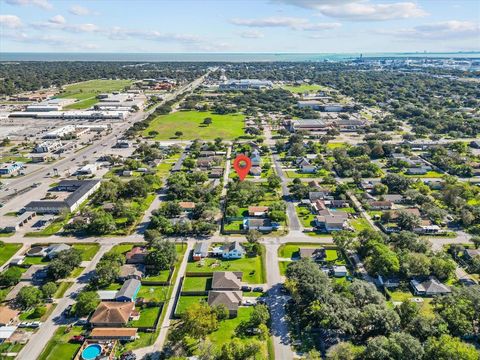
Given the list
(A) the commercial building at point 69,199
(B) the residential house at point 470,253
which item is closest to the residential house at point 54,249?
(A) the commercial building at point 69,199

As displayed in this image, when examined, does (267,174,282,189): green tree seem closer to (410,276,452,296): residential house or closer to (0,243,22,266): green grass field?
(410,276,452,296): residential house

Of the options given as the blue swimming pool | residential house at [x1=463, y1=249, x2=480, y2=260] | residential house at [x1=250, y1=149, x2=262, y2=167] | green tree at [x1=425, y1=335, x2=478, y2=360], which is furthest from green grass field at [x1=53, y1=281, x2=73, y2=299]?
residential house at [x1=463, y1=249, x2=480, y2=260]

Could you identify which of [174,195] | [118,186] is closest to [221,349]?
[174,195]

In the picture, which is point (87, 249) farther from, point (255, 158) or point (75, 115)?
point (75, 115)

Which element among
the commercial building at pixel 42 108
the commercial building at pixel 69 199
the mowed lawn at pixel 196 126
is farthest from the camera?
the commercial building at pixel 42 108

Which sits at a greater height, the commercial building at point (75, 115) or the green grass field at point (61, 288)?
the commercial building at point (75, 115)

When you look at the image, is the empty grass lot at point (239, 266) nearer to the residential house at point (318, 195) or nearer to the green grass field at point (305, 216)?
the green grass field at point (305, 216)

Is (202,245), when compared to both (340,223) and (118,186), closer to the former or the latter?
(340,223)
